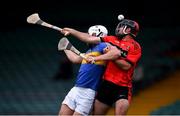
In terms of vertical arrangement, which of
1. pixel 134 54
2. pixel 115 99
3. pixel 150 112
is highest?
pixel 134 54

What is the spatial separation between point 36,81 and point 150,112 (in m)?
2.91

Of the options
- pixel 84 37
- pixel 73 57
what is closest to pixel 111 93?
pixel 73 57

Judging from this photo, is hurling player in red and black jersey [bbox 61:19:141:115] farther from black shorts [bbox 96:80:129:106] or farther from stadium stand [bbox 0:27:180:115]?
stadium stand [bbox 0:27:180:115]

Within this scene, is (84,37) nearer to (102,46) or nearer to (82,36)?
(82,36)

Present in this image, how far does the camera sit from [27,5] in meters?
15.1

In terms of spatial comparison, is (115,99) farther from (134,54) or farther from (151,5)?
(151,5)

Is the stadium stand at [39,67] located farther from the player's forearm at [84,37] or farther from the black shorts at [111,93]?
the player's forearm at [84,37]

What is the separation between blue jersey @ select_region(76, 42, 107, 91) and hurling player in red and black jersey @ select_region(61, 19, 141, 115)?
0.07 m

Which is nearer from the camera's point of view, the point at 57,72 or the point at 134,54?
the point at 134,54

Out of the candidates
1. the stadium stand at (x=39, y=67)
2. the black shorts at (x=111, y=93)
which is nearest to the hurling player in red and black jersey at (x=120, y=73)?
the black shorts at (x=111, y=93)

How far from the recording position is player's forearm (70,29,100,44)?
742 cm

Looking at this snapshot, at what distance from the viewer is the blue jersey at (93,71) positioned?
7734mm

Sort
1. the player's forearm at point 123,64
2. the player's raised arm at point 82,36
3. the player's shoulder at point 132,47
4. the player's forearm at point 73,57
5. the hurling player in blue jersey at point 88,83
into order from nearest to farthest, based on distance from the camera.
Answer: the player's raised arm at point 82,36 < the player's forearm at point 123,64 < the player's shoulder at point 132,47 < the hurling player in blue jersey at point 88,83 < the player's forearm at point 73,57

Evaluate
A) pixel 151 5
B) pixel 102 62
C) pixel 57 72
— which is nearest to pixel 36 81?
pixel 57 72
